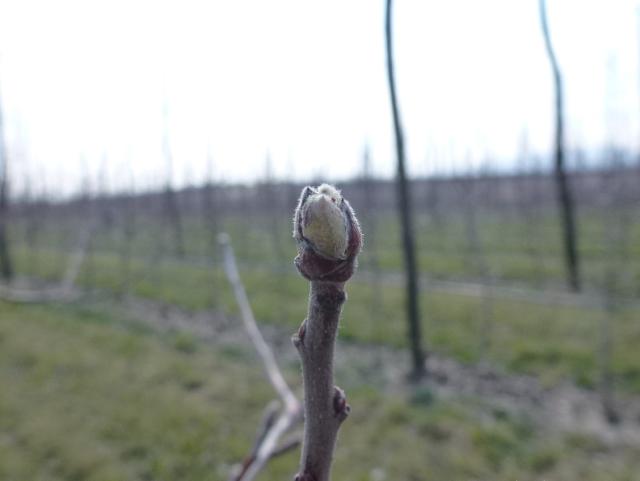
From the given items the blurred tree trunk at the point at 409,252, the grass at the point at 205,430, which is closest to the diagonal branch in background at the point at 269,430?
the blurred tree trunk at the point at 409,252

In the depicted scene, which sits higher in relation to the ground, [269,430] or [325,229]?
[325,229]

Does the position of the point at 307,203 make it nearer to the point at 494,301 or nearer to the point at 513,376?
the point at 513,376

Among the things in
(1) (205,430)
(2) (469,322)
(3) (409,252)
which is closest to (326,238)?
(3) (409,252)

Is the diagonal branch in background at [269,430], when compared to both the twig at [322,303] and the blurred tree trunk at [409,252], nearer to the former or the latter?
the twig at [322,303]

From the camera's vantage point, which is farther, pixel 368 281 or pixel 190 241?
pixel 190 241

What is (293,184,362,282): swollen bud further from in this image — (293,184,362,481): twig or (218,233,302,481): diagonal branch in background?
(218,233,302,481): diagonal branch in background

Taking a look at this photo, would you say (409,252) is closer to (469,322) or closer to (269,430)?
(469,322)

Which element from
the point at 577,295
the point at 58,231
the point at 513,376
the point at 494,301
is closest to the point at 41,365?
the point at 513,376

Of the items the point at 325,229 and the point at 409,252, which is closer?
the point at 325,229
